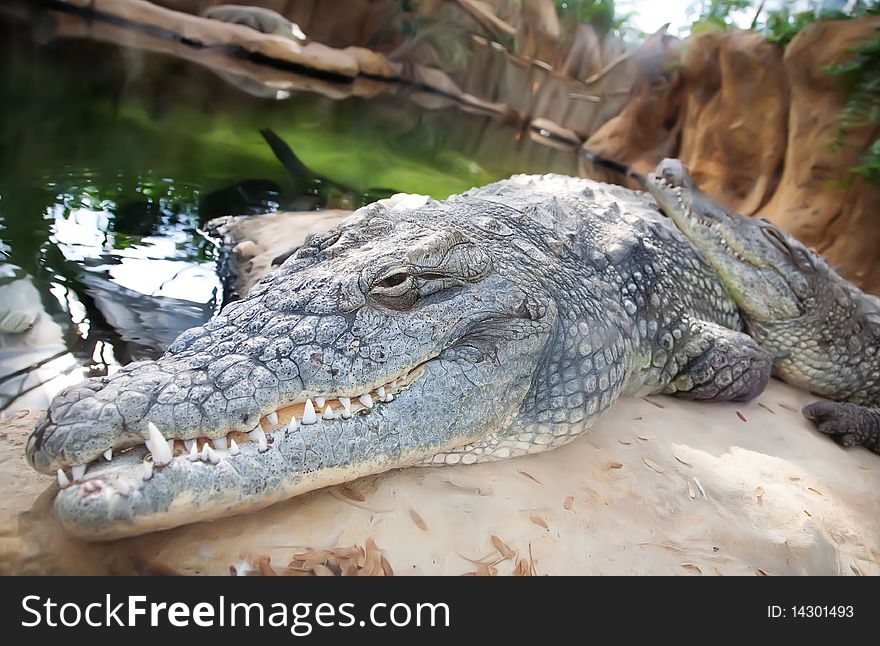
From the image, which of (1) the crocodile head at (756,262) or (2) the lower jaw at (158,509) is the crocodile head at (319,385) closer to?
(2) the lower jaw at (158,509)

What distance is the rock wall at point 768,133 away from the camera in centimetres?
603

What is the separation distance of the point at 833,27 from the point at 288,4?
8939mm

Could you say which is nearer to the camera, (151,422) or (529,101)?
(151,422)

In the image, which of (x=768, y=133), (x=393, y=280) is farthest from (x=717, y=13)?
(x=393, y=280)

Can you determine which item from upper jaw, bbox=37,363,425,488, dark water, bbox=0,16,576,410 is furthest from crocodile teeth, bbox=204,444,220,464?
dark water, bbox=0,16,576,410

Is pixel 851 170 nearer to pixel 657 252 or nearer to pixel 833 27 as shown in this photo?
pixel 833 27

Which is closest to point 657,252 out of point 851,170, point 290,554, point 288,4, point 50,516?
point 290,554

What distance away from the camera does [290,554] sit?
1765 mm

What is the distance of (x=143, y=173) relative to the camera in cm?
493

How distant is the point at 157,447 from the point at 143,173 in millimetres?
4004

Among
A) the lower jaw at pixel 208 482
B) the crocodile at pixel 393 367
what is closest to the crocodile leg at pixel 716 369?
the crocodile at pixel 393 367

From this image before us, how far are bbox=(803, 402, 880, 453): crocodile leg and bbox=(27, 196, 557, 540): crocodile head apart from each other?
1.81 metres

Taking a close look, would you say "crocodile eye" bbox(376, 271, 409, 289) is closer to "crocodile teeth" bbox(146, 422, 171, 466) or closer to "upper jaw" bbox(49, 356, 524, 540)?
"upper jaw" bbox(49, 356, 524, 540)

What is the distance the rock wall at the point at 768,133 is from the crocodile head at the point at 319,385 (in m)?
4.97
